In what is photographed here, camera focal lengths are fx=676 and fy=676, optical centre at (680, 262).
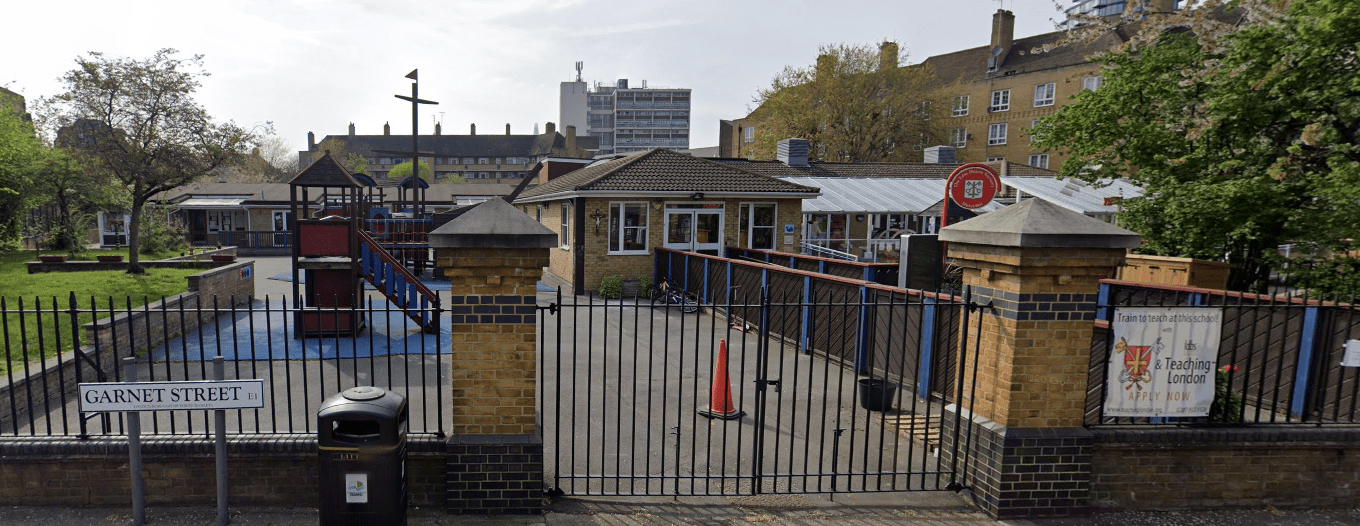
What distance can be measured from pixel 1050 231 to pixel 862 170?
84.3 feet

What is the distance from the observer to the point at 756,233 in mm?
18812

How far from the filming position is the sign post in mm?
4055

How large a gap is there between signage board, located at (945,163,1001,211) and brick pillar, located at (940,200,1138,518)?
164 inches

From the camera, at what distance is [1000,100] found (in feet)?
153

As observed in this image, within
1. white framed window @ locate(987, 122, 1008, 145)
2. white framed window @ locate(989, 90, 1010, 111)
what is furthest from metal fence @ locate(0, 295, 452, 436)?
white framed window @ locate(989, 90, 1010, 111)

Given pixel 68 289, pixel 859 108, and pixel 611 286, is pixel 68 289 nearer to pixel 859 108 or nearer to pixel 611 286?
pixel 611 286

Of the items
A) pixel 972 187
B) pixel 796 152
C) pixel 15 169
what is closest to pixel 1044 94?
pixel 796 152

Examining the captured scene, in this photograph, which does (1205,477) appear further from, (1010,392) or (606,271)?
(606,271)

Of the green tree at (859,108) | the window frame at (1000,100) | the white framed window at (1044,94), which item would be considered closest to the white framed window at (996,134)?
the window frame at (1000,100)

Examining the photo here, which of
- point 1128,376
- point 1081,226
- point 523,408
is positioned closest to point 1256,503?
point 1128,376

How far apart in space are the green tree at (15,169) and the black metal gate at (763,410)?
18.9 meters

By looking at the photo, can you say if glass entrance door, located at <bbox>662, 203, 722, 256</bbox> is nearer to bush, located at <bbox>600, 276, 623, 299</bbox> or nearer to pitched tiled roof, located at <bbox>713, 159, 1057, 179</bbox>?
bush, located at <bbox>600, 276, 623, 299</bbox>

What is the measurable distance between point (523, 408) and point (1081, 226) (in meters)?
3.78

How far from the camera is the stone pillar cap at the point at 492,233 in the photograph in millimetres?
4089
